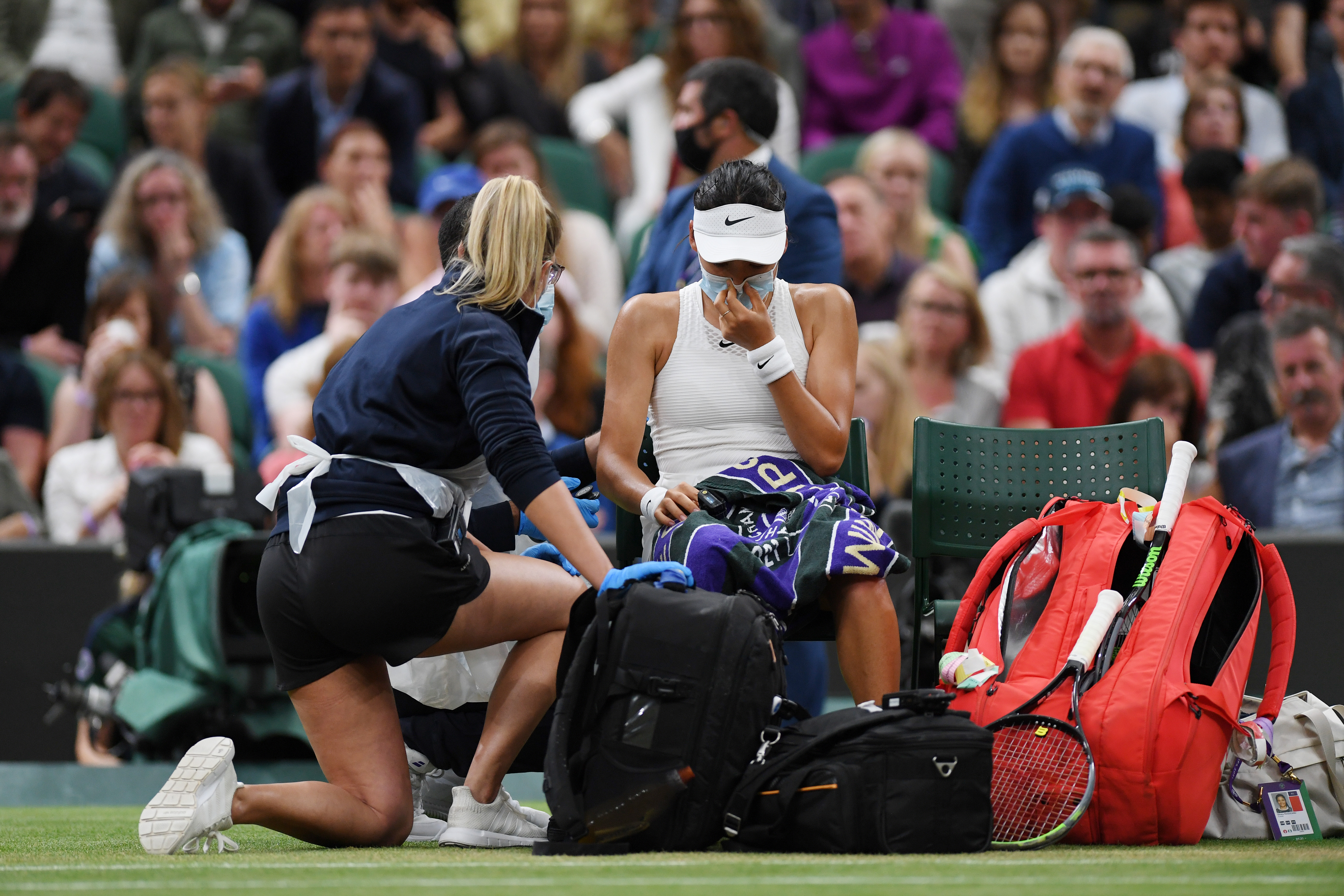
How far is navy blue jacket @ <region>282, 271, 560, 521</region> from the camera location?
3377mm

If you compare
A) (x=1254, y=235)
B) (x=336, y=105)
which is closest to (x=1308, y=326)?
(x=1254, y=235)

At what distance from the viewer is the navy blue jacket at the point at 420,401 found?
338 cm

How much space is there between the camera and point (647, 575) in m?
3.42

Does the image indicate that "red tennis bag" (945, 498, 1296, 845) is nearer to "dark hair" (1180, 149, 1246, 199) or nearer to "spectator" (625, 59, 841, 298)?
"spectator" (625, 59, 841, 298)

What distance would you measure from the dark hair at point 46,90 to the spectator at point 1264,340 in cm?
577

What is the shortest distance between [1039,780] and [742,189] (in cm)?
153

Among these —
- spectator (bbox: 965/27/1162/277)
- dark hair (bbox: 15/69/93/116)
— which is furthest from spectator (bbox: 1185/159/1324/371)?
dark hair (bbox: 15/69/93/116)

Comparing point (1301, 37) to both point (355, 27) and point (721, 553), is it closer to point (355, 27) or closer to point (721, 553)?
point (355, 27)

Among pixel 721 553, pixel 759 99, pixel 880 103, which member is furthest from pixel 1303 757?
pixel 880 103

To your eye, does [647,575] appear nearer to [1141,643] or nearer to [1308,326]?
[1141,643]

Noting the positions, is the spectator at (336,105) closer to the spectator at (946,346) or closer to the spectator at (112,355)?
the spectator at (112,355)

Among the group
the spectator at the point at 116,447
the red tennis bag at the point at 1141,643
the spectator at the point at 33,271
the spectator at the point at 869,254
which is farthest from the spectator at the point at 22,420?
the red tennis bag at the point at 1141,643

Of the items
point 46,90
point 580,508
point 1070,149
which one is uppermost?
point 46,90

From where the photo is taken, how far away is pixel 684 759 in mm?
3293
